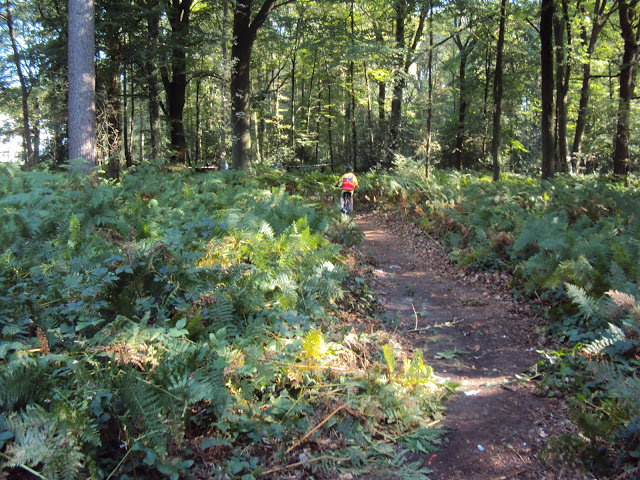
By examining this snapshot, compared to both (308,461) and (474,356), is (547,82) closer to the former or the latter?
(474,356)

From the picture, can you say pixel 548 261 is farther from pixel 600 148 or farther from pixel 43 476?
pixel 600 148

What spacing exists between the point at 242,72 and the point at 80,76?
6779 mm

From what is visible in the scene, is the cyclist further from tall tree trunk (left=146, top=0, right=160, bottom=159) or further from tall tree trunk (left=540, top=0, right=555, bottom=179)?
tall tree trunk (left=146, top=0, right=160, bottom=159)

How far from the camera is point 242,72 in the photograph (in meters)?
14.9

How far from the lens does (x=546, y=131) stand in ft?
42.5

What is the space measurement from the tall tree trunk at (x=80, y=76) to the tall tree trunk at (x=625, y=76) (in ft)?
51.6

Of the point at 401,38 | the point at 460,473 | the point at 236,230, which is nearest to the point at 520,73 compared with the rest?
the point at 401,38

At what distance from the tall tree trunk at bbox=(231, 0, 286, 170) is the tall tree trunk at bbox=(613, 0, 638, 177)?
12.0m

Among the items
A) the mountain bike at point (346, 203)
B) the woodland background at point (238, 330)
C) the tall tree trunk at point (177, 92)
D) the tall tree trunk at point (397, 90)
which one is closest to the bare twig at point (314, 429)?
the woodland background at point (238, 330)

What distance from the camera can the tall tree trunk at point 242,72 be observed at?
1477cm

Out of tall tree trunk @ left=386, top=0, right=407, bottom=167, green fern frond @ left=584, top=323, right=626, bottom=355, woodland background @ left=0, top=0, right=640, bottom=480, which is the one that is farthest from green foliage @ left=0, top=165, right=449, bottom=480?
tall tree trunk @ left=386, top=0, right=407, bottom=167

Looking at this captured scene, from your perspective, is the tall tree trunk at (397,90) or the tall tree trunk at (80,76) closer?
the tall tree trunk at (80,76)

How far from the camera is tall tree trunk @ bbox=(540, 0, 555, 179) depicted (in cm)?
1196

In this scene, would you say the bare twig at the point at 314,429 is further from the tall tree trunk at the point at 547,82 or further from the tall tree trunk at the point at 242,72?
the tall tree trunk at the point at 242,72
